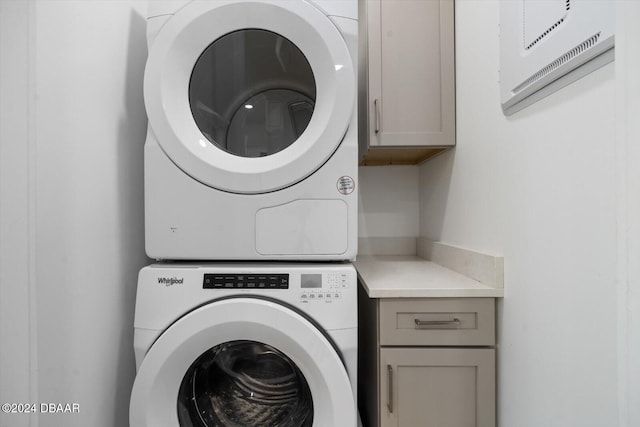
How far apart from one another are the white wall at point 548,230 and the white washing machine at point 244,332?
0.45 m

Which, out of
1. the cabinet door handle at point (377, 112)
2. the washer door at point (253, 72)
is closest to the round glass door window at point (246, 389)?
the washer door at point (253, 72)

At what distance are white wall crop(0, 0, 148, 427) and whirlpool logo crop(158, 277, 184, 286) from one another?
0.21 m

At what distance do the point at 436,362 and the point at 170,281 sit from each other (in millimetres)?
808

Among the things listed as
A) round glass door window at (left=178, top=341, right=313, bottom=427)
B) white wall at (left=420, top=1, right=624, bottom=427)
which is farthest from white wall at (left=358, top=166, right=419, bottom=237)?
round glass door window at (left=178, top=341, right=313, bottom=427)

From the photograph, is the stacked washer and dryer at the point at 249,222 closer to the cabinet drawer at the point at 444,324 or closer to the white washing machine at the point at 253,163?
the white washing machine at the point at 253,163

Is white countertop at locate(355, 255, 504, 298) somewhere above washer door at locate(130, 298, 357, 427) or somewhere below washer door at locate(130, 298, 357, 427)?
above

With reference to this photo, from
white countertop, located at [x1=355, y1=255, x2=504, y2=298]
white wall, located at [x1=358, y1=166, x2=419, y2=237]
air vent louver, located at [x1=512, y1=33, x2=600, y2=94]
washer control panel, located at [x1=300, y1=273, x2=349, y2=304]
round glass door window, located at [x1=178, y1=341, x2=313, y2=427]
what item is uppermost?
air vent louver, located at [x1=512, y1=33, x2=600, y2=94]

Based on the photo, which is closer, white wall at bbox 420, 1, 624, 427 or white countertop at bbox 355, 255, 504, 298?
white wall at bbox 420, 1, 624, 427

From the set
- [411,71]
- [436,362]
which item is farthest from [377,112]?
[436,362]

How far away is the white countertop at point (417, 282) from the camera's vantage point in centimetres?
104

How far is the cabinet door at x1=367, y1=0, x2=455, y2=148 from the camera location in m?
1.42

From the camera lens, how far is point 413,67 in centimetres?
142

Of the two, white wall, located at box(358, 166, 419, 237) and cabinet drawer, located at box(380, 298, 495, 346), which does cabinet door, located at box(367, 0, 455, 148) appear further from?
cabinet drawer, located at box(380, 298, 495, 346)

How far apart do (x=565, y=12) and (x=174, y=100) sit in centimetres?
99
